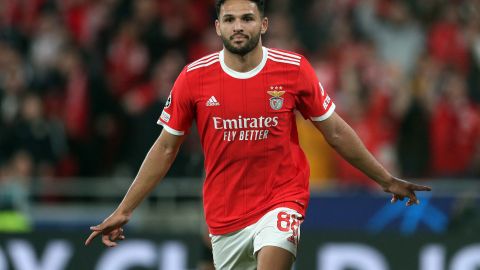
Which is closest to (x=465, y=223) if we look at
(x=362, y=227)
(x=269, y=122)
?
(x=362, y=227)

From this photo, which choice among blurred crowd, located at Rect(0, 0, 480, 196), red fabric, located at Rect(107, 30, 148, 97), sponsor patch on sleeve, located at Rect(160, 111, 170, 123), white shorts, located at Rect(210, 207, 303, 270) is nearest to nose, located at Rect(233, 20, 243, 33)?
sponsor patch on sleeve, located at Rect(160, 111, 170, 123)

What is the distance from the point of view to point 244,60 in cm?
709

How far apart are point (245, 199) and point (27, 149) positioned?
6802 millimetres

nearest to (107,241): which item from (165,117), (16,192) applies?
(165,117)

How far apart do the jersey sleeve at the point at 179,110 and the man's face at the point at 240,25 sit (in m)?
0.36

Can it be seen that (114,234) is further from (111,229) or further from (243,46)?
(243,46)

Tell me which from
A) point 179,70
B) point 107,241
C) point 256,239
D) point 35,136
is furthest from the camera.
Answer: point 179,70

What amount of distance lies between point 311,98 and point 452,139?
660 centimetres

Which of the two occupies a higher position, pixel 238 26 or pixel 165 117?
pixel 238 26

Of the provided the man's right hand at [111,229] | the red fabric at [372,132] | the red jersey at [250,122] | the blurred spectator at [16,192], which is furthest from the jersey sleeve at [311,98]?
the red fabric at [372,132]

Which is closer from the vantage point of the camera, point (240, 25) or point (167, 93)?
point (240, 25)

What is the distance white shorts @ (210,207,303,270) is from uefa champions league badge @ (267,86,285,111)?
581 millimetres

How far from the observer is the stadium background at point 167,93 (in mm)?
12852

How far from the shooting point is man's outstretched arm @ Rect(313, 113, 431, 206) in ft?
23.7
